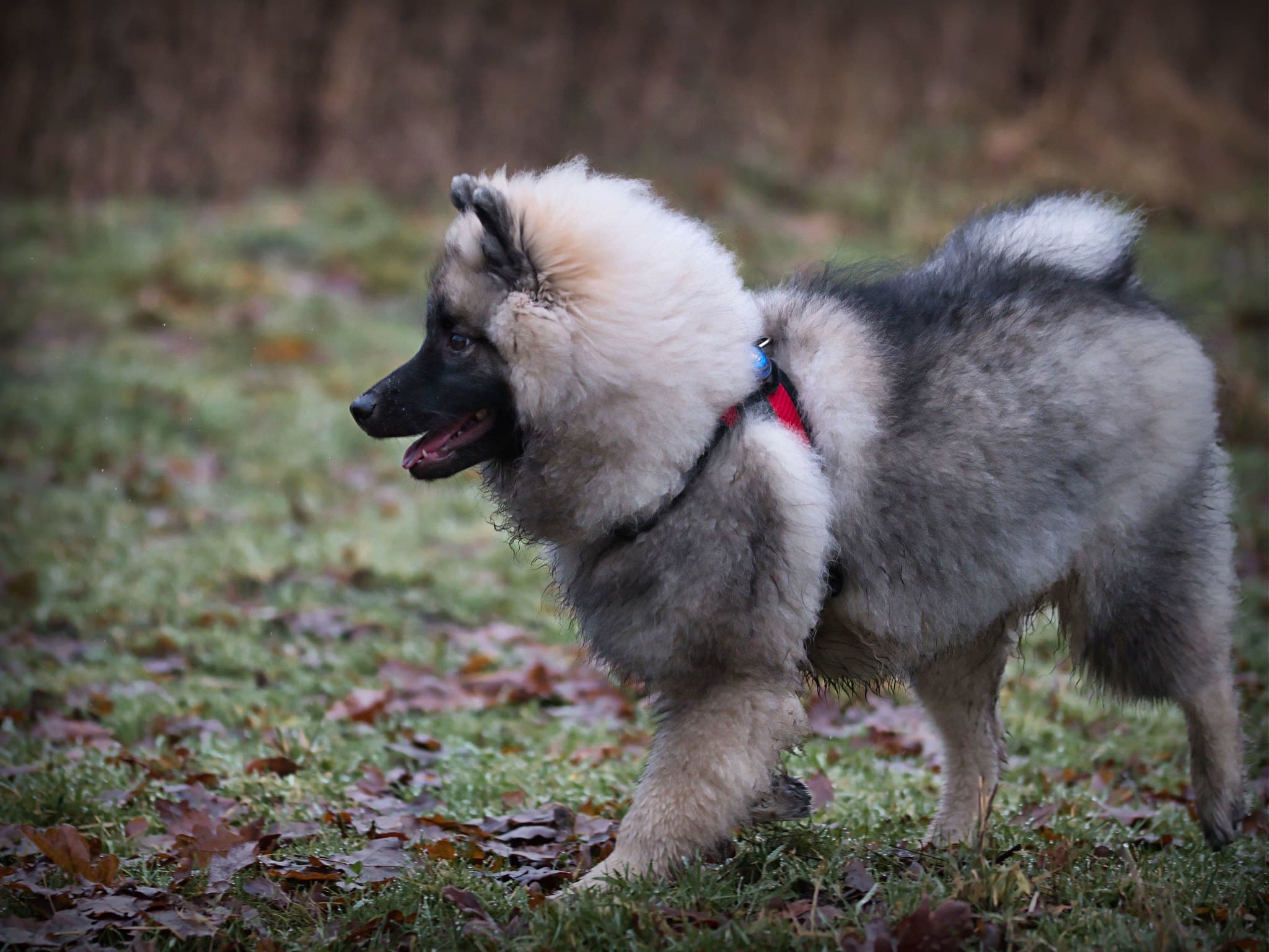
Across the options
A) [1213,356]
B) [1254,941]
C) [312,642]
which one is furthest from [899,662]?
[312,642]

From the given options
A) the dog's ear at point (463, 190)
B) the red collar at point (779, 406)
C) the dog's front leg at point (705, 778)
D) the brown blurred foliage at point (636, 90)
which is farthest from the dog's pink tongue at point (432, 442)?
the brown blurred foliage at point (636, 90)

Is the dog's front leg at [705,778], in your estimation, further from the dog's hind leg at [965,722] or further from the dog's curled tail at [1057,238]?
the dog's curled tail at [1057,238]

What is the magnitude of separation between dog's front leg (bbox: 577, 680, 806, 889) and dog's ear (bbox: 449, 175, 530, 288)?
1.22m

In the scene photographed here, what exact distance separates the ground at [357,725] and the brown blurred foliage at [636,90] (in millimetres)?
2849

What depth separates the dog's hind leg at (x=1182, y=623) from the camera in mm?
3613

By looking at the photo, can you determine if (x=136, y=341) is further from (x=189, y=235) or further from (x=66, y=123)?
(x=66, y=123)

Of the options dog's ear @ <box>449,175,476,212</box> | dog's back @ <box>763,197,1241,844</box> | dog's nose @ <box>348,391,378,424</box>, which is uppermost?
dog's ear @ <box>449,175,476,212</box>

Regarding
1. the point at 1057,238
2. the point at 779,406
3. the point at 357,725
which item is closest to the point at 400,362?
the point at 357,725

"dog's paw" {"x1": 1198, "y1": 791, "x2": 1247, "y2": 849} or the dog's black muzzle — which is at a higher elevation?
the dog's black muzzle

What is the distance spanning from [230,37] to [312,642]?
10.5 meters

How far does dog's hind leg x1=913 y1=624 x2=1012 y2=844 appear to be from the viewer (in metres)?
4.07

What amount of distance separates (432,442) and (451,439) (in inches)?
2.3

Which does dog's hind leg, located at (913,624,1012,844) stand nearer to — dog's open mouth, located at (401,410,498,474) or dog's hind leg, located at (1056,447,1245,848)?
dog's hind leg, located at (1056,447,1245,848)

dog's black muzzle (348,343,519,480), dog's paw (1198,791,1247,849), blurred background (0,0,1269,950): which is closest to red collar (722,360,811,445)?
dog's black muzzle (348,343,519,480)
